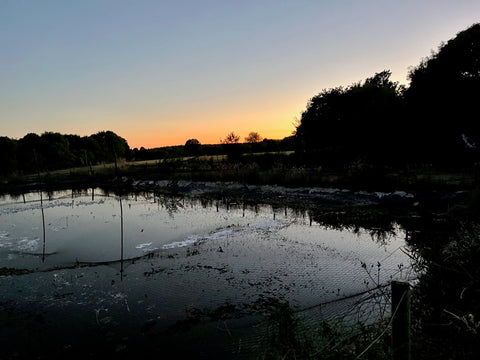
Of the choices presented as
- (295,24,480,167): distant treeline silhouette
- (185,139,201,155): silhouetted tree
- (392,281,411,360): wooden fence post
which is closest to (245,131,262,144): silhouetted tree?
(185,139,201,155): silhouetted tree

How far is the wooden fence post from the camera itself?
2678 mm

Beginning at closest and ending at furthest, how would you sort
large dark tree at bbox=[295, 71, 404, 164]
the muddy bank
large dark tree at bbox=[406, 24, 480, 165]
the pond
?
the pond, the muddy bank, large dark tree at bbox=[406, 24, 480, 165], large dark tree at bbox=[295, 71, 404, 164]

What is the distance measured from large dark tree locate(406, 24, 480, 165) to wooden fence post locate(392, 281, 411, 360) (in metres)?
22.5

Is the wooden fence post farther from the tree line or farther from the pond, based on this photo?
the tree line

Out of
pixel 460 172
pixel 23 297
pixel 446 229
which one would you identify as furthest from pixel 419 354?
pixel 460 172

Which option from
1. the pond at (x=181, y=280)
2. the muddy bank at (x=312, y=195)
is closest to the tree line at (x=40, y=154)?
the muddy bank at (x=312, y=195)

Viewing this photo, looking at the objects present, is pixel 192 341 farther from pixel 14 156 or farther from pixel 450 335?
pixel 14 156

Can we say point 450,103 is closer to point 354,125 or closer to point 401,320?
point 354,125

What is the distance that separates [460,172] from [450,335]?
63.5 feet

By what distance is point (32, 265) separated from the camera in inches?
340

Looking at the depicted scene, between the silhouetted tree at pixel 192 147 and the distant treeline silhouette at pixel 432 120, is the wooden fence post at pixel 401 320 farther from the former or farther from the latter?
the silhouetted tree at pixel 192 147

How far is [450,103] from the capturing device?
23.0m

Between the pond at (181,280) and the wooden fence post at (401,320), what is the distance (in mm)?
540

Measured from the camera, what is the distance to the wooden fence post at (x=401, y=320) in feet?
8.79
